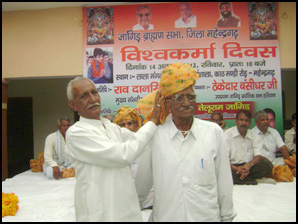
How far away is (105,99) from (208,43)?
8.66ft

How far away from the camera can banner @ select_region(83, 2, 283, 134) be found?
6.28 m

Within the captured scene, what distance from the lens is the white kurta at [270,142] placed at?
5820mm

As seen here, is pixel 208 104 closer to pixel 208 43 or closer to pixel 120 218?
pixel 208 43

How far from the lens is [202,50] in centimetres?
630

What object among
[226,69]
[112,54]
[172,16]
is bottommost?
[226,69]

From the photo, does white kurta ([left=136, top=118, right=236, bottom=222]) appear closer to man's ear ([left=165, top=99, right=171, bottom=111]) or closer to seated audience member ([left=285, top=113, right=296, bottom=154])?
man's ear ([left=165, top=99, right=171, bottom=111])

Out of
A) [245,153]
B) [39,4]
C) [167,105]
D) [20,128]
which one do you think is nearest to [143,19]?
[39,4]

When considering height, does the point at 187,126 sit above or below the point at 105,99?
below

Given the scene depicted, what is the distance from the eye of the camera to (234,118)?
6.30 meters

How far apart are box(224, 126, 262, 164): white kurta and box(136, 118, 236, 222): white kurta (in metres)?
3.68

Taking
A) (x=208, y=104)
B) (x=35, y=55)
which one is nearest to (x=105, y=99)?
(x=35, y=55)

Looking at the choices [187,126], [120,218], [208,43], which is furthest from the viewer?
[208,43]

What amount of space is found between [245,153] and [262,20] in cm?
302

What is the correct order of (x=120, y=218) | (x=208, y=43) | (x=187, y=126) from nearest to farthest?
(x=120, y=218), (x=187, y=126), (x=208, y=43)
